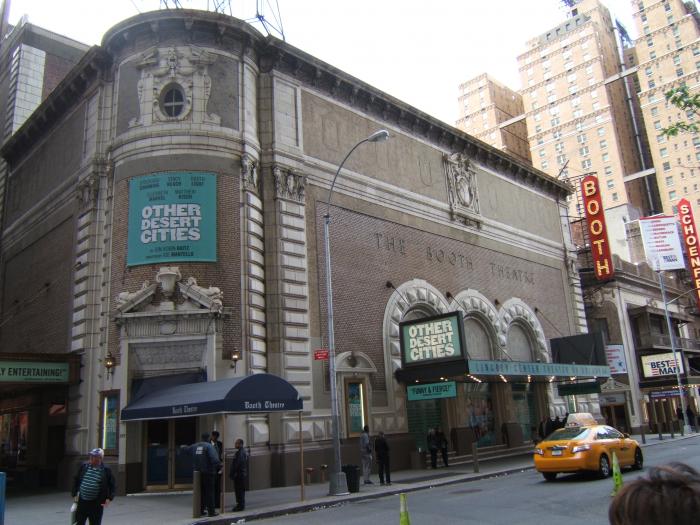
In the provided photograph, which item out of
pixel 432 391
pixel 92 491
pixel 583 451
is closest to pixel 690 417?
pixel 432 391

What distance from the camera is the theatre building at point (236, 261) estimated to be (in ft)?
73.4

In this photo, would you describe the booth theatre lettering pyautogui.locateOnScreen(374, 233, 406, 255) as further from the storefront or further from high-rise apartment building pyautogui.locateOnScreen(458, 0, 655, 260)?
high-rise apartment building pyautogui.locateOnScreen(458, 0, 655, 260)

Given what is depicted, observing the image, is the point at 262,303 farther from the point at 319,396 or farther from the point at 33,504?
the point at 33,504

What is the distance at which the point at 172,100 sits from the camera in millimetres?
24984

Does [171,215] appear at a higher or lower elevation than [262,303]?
higher

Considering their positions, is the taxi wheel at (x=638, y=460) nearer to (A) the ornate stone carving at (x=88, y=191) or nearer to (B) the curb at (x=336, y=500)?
(B) the curb at (x=336, y=500)

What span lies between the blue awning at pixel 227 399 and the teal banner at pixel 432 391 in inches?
326

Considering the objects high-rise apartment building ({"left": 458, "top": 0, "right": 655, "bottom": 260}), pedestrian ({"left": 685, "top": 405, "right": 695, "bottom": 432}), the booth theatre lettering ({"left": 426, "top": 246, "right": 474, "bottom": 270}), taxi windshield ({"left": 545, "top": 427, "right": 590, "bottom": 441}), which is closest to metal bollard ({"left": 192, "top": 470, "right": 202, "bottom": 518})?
taxi windshield ({"left": 545, "top": 427, "right": 590, "bottom": 441})

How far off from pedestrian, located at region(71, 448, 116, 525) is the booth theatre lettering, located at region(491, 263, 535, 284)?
91.6 ft

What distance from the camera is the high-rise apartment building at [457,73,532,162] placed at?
12725 cm

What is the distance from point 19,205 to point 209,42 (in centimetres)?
1597

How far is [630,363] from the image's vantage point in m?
46.4

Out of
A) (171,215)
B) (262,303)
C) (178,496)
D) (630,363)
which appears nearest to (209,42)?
(171,215)

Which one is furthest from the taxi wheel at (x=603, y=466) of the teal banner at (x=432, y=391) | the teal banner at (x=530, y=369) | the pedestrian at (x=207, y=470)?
the pedestrian at (x=207, y=470)
